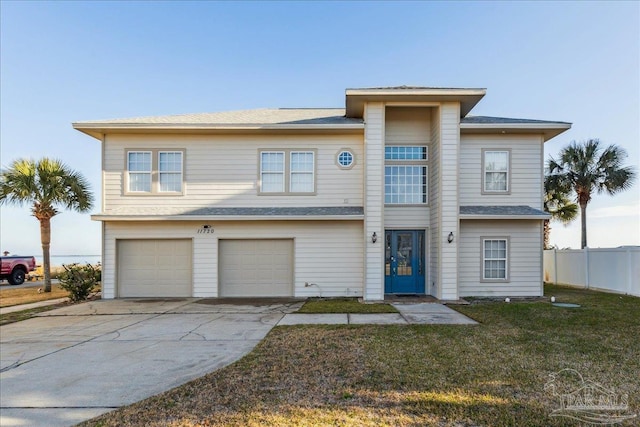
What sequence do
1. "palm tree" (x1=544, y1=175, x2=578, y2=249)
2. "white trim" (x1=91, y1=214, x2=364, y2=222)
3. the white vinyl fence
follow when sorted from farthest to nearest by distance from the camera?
"palm tree" (x1=544, y1=175, x2=578, y2=249) → the white vinyl fence → "white trim" (x1=91, y1=214, x2=364, y2=222)

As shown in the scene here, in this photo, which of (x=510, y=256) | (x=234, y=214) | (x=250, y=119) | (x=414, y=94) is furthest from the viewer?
(x=250, y=119)

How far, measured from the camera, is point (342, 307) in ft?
30.6

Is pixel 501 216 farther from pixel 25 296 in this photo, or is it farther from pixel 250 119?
pixel 25 296

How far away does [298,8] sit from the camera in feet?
50.6

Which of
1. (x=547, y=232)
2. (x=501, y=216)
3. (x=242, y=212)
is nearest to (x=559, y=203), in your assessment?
(x=547, y=232)

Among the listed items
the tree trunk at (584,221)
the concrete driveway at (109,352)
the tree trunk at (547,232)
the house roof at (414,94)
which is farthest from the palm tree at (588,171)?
the concrete driveway at (109,352)

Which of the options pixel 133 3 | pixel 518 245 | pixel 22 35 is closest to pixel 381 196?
pixel 518 245

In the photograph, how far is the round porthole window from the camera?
1138 cm

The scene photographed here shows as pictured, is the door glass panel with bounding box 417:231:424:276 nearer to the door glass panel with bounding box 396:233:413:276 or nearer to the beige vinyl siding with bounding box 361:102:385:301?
the door glass panel with bounding box 396:233:413:276

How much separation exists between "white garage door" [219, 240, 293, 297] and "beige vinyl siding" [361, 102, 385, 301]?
2670 millimetres

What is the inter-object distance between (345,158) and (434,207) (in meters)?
3.31

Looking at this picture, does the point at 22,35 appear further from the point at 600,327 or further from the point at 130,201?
the point at 600,327

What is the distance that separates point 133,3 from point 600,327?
1747 cm

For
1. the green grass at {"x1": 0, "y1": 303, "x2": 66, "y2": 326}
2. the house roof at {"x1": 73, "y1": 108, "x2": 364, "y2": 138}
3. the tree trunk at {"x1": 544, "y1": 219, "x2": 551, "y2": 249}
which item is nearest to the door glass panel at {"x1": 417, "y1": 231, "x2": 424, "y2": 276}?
the house roof at {"x1": 73, "y1": 108, "x2": 364, "y2": 138}
